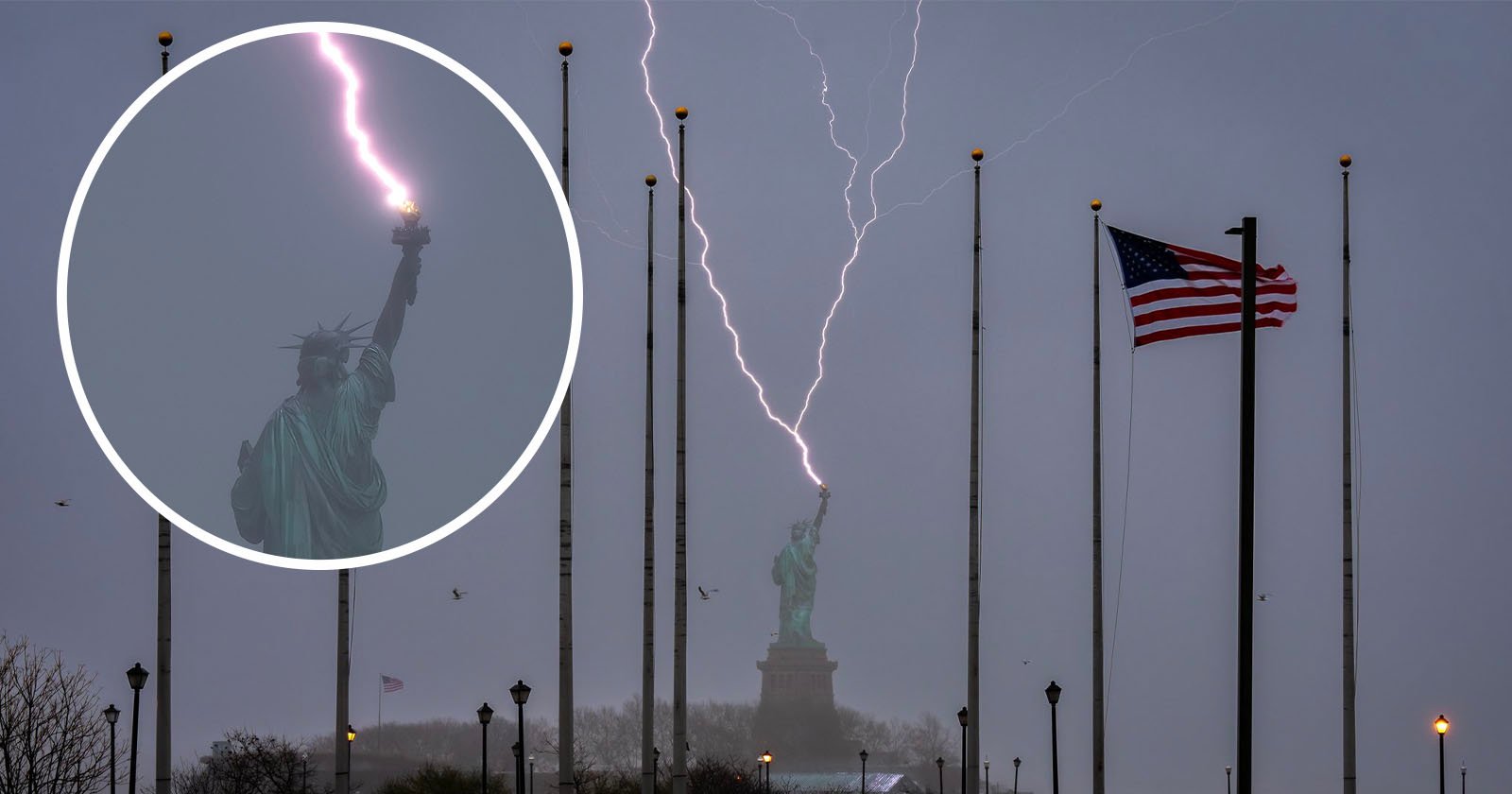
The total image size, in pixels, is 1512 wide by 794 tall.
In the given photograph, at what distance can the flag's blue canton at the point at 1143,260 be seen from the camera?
4216 centimetres

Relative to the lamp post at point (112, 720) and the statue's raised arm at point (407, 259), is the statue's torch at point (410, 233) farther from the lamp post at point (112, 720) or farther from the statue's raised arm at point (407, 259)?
the lamp post at point (112, 720)

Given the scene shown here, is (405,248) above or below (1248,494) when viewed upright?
above

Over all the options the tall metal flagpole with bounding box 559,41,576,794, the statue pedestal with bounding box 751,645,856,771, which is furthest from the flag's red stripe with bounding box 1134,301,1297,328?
the statue pedestal with bounding box 751,645,856,771

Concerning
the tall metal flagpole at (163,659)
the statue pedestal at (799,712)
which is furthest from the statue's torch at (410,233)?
the statue pedestal at (799,712)

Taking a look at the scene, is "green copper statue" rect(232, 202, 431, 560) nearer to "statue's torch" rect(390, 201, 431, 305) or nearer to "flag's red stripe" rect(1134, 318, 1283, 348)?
"statue's torch" rect(390, 201, 431, 305)

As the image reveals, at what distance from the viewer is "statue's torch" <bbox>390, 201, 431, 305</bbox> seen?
4053cm

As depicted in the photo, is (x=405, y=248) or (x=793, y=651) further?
(x=793, y=651)

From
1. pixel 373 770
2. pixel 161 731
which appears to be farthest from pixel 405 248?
pixel 373 770

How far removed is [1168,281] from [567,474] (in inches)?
467

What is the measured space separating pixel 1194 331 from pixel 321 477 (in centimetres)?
1737

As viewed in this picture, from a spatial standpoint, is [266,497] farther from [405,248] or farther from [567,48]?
[567,48]

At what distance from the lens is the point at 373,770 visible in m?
123

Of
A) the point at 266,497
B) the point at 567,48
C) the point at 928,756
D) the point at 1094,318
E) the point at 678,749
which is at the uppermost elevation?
the point at 567,48

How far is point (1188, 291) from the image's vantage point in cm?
4206
